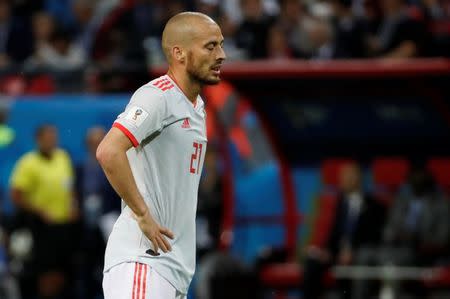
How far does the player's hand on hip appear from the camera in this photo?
5.70 metres

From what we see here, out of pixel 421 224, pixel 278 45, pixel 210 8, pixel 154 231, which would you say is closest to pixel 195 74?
pixel 154 231

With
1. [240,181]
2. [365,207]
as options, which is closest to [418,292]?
[365,207]

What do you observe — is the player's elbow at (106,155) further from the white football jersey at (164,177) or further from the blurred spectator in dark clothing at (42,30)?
the blurred spectator in dark clothing at (42,30)

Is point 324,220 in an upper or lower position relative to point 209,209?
lower

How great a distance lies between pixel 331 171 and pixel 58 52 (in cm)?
388

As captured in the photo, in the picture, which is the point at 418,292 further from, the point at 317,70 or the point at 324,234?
the point at 317,70

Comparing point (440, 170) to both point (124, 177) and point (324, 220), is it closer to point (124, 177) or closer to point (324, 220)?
point (324, 220)

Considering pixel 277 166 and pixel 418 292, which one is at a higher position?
pixel 277 166

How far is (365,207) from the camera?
12.5m

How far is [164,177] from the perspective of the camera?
19.3 ft

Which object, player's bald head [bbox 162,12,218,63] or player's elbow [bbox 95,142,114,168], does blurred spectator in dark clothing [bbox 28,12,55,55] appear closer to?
player's bald head [bbox 162,12,218,63]

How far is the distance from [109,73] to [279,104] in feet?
6.22

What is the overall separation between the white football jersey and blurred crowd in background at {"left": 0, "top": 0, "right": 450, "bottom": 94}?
7.12 m

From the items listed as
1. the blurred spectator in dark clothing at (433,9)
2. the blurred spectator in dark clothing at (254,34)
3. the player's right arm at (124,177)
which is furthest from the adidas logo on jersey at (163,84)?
the blurred spectator in dark clothing at (254,34)
